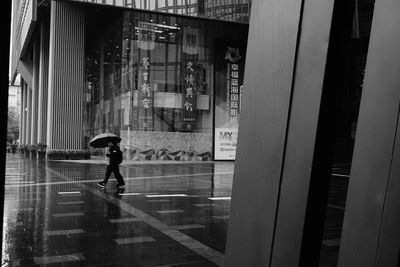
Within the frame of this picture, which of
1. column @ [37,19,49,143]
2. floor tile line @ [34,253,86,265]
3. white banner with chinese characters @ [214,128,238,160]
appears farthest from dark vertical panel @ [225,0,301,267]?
column @ [37,19,49,143]

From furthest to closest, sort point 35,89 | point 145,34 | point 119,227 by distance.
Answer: point 35,89 < point 145,34 < point 119,227

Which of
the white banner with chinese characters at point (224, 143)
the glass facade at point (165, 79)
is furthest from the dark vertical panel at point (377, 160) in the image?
the white banner with chinese characters at point (224, 143)

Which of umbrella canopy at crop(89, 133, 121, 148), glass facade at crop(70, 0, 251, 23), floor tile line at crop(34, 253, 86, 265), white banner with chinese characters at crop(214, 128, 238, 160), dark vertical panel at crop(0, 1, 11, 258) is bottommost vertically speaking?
white banner with chinese characters at crop(214, 128, 238, 160)

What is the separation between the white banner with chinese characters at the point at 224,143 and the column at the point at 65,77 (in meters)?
9.70

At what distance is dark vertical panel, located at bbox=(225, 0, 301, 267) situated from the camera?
2.12m

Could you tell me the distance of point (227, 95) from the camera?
32.0m

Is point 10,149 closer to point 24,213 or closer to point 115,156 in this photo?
point 115,156

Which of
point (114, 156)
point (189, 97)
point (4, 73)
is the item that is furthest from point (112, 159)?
point (189, 97)

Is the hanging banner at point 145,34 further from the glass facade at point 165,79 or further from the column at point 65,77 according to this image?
the column at point 65,77

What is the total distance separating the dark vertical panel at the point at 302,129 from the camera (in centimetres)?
200

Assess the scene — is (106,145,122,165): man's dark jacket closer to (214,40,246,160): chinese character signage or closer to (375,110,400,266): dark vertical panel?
(375,110,400,266): dark vertical panel

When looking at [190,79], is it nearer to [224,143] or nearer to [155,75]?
[155,75]

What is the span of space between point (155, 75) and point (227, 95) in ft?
18.5

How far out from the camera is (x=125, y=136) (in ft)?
96.2
